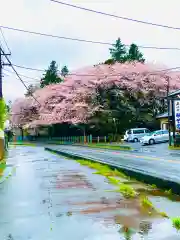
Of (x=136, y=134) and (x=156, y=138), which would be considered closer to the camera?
(x=156, y=138)

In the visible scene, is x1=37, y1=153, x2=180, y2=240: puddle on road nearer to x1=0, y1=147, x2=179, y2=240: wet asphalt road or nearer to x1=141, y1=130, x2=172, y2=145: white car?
x1=0, y1=147, x2=179, y2=240: wet asphalt road

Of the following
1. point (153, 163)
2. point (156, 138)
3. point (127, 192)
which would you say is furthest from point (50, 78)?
point (127, 192)

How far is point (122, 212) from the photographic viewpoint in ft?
24.6

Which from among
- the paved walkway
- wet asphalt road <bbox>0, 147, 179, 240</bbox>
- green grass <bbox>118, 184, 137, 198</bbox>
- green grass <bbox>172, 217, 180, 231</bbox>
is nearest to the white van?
the paved walkway

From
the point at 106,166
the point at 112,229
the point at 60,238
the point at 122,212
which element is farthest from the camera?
the point at 106,166

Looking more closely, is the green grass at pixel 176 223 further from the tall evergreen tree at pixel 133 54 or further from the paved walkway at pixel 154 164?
the tall evergreen tree at pixel 133 54

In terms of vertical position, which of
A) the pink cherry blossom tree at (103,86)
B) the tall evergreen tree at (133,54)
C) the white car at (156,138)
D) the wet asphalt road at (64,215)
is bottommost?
the wet asphalt road at (64,215)

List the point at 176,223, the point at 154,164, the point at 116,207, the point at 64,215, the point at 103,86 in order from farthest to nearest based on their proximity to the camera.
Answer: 1. the point at 103,86
2. the point at 154,164
3. the point at 116,207
4. the point at 64,215
5. the point at 176,223

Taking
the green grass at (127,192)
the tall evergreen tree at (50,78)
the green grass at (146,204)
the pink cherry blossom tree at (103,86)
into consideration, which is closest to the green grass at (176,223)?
the green grass at (146,204)

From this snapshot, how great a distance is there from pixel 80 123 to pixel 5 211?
50650mm

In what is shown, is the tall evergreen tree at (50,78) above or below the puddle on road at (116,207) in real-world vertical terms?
above

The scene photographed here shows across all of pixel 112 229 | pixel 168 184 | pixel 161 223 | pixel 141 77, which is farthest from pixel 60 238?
pixel 141 77

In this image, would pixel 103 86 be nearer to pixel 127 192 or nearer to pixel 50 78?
pixel 50 78

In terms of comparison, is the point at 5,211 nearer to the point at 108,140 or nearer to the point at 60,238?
the point at 60,238
